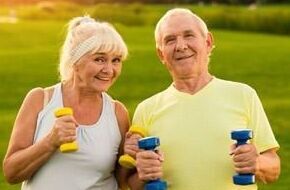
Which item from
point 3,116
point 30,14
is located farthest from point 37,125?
point 30,14

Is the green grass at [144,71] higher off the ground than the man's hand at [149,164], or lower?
higher

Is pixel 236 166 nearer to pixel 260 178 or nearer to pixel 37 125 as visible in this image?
pixel 260 178

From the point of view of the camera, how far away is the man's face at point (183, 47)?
4.30 metres

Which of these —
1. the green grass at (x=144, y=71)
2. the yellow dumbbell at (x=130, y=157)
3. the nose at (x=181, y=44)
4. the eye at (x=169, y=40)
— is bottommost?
the yellow dumbbell at (x=130, y=157)

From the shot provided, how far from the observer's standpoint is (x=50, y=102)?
444 centimetres

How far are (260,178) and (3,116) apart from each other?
35.7 feet

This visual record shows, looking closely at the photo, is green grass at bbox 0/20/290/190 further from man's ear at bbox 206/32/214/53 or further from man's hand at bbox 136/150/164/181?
man's hand at bbox 136/150/164/181

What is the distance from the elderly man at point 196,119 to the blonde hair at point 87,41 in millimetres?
221

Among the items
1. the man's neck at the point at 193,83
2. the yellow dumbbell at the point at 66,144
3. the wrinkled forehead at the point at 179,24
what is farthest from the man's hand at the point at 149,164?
the wrinkled forehead at the point at 179,24

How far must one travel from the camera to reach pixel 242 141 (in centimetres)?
400

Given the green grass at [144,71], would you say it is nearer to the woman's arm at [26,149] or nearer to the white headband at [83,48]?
the woman's arm at [26,149]

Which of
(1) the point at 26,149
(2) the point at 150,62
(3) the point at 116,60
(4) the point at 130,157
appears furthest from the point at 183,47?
(2) the point at 150,62

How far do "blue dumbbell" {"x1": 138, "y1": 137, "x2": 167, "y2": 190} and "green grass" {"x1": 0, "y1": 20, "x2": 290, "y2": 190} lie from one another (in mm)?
4819

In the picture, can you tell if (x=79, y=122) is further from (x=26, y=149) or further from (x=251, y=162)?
(x=251, y=162)
